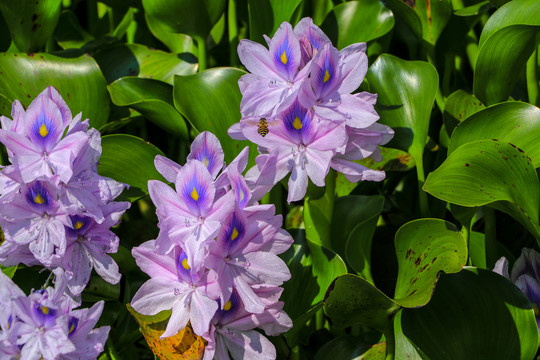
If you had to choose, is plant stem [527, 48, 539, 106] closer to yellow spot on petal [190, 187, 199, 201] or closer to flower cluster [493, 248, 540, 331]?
flower cluster [493, 248, 540, 331]

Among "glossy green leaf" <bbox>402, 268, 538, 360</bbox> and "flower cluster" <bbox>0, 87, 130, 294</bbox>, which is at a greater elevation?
"flower cluster" <bbox>0, 87, 130, 294</bbox>

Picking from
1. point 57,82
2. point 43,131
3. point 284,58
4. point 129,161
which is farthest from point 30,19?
point 284,58

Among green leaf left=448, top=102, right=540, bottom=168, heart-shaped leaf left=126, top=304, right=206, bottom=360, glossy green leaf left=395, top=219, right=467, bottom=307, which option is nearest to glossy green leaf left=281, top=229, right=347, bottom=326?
glossy green leaf left=395, top=219, right=467, bottom=307

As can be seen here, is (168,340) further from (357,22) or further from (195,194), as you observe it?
(357,22)

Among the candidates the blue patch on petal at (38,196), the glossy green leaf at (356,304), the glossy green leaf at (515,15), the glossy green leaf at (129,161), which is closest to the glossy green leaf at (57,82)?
the glossy green leaf at (129,161)

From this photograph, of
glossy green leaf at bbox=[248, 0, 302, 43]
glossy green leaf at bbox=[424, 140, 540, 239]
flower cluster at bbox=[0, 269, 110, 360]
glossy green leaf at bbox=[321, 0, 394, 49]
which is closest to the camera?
flower cluster at bbox=[0, 269, 110, 360]

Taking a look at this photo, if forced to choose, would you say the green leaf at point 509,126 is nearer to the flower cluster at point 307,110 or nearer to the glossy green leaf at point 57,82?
the flower cluster at point 307,110
